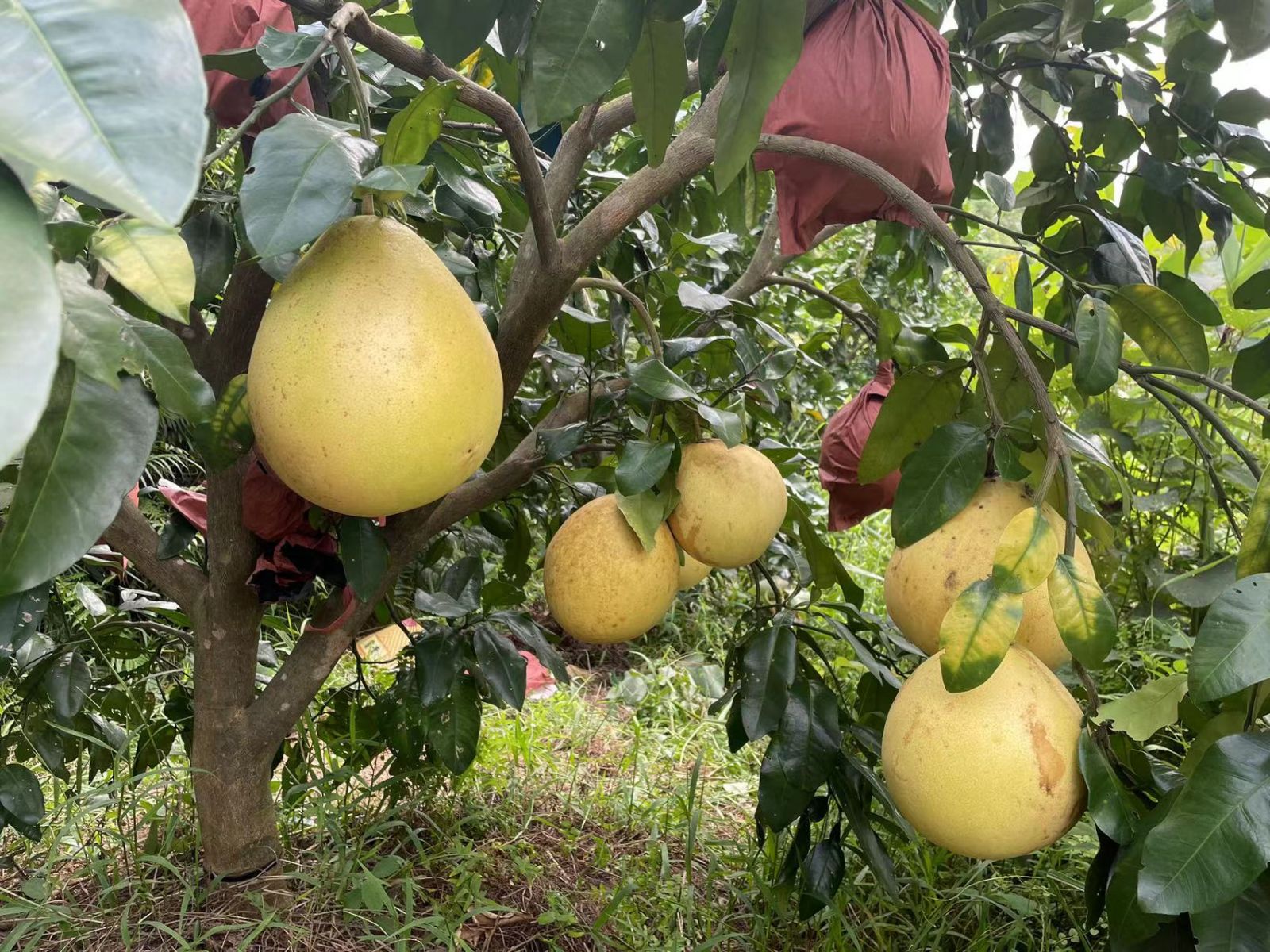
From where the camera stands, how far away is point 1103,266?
4.37 ft

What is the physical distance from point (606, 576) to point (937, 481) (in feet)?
1.50

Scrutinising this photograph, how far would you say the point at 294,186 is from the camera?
21.9 inches

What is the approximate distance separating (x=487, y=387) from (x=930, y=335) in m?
0.54

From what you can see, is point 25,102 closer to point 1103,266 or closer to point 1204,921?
point 1204,921

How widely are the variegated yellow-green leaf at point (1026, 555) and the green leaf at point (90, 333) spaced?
543 millimetres

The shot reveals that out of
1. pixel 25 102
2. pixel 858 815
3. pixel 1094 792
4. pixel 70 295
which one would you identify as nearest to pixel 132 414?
pixel 70 295

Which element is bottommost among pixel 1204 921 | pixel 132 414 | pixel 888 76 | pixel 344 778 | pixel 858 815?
pixel 344 778

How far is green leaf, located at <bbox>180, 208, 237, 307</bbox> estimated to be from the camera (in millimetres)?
859

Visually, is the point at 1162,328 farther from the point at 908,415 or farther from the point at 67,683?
the point at 67,683

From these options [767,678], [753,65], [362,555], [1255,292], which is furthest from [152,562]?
[1255,292]

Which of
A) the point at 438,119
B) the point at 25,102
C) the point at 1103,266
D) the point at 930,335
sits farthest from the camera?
the point at 1103,266

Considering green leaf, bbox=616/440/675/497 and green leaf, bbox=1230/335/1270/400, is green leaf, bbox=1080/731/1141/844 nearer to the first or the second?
green leaf, bbox=616/440/675/497

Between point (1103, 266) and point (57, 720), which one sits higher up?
point (1103, 266)

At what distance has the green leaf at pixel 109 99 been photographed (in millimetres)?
272
